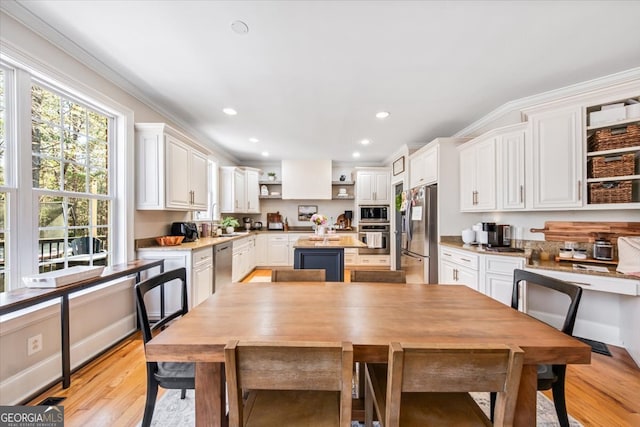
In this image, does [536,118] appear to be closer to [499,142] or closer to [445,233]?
[499,142]

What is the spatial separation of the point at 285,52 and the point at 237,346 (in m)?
2.11

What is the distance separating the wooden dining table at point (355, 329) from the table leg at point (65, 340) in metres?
1.19

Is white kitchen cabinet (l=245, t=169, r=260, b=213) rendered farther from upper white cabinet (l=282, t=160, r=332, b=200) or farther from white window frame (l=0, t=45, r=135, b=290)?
white window frame (l=0, t=45, r=135, b=290)

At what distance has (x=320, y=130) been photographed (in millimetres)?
3947

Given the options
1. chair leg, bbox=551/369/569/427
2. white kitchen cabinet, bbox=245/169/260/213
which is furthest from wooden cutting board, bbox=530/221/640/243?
white kitchen cabinet, bbox=245/169/260/213

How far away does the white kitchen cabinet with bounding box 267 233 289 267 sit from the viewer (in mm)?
5742

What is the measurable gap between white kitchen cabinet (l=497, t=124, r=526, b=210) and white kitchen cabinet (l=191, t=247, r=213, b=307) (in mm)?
3528

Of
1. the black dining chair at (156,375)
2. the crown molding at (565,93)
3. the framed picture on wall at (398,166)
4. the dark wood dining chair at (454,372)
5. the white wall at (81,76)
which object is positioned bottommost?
the black dining chair at (156,375)

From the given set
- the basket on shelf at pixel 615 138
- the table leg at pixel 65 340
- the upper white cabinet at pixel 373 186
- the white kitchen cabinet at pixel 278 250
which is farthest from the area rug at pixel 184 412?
the upper white cabinet at pixel 373 186

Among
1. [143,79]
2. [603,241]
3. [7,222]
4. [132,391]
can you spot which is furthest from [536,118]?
[7,222]

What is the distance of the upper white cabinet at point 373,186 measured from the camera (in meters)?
5.85

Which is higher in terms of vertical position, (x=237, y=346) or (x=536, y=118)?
(x=536, y=118)

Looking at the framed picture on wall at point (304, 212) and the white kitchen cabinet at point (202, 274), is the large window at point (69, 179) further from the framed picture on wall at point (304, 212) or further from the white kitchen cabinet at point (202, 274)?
the framed picture on wall at point (304, 212)

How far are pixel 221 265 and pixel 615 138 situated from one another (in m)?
4.52
